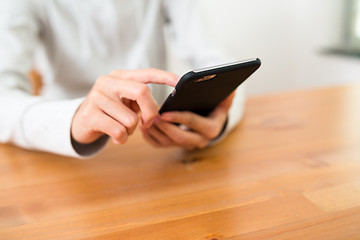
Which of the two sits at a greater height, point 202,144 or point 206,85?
point 206,85

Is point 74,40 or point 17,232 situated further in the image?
point 74,40

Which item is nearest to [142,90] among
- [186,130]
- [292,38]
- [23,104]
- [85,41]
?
[186,130]

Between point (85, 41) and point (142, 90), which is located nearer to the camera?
point (142, 90)

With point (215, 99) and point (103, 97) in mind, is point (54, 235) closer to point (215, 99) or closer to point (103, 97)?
point (103, 97)

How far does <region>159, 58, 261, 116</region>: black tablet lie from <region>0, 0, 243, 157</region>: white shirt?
142mm

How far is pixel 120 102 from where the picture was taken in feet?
1.40

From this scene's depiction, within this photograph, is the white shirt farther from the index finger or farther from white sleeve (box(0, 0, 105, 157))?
the index finger

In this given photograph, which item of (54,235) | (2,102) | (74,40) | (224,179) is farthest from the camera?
(74,40)

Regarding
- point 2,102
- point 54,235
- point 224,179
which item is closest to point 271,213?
point 224,179

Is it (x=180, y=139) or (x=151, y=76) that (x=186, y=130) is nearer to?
(x=180, y=139)

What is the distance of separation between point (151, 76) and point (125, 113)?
0.06 m

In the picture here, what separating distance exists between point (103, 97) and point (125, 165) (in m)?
0.12

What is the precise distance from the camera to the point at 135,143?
1.94ft

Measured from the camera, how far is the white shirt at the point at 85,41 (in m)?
0.68
